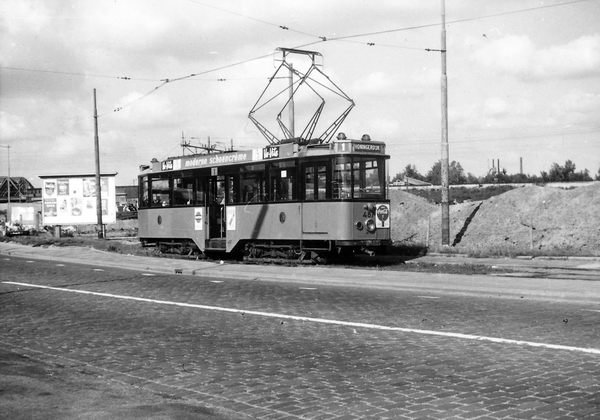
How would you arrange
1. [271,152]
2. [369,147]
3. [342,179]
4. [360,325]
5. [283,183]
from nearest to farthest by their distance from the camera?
[360,325], [342,179], [369,147], [283,183], [271,152]

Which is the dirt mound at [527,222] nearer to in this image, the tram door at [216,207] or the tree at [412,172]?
the tram door at [216,207]

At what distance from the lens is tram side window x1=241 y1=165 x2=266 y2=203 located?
950 inches

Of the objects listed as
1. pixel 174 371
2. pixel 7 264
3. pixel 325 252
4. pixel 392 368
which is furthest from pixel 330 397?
pixel 7 264

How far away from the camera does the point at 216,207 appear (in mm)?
26297

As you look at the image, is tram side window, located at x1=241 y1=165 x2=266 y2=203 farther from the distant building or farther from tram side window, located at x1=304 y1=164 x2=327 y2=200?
the distant building

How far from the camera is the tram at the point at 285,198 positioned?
866 inches

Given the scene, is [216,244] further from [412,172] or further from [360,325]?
[412,172]

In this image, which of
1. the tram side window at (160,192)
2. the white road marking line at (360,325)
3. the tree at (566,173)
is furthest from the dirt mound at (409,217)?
the tree at (566,173)

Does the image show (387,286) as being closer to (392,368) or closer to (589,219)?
→ (392,368)

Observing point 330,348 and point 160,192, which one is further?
point 160,192

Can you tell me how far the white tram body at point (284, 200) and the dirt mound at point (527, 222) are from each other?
30.3ft

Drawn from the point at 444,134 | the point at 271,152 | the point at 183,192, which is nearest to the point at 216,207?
the point at 183,192

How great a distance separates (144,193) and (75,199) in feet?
56.3

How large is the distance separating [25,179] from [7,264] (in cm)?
11322
